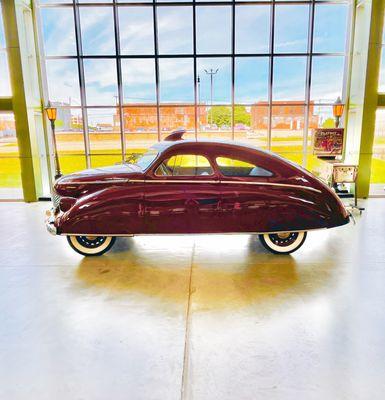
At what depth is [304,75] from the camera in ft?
26.9

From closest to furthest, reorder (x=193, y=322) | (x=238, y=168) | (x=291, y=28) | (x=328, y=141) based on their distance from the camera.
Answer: (x=193, y=322), (x=238, y=168), (x=328, y=141), (x=291, y=28)

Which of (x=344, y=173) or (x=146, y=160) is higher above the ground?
(x=146, y=160)

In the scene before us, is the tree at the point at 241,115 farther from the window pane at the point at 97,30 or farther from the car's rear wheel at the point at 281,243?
the car's rear wheel at the point at 281,243

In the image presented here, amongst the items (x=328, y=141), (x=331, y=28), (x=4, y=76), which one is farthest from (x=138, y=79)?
(x=331, y=28)

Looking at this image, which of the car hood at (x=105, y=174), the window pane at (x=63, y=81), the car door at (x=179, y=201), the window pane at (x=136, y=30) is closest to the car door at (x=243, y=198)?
the car door at (x=179, y=201)

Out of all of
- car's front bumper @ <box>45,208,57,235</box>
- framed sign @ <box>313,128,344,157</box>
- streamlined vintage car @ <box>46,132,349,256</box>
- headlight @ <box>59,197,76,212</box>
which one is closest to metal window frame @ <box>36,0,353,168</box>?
framed sign @ <box>313,128,344,157</box>

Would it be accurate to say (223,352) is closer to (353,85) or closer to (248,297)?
(248,297)

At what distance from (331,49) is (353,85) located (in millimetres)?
1127

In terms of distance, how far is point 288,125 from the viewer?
8.85 meters

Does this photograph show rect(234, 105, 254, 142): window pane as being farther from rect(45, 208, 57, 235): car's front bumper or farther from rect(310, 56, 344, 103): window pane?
rect(45, 208, 57, 235): car's front bumper

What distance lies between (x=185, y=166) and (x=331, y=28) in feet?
22.3

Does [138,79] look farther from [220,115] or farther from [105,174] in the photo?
[105,174]

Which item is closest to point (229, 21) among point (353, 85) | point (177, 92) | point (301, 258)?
point (177, 92)

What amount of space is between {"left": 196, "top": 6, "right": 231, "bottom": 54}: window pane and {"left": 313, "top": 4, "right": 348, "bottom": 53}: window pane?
2.22 m
